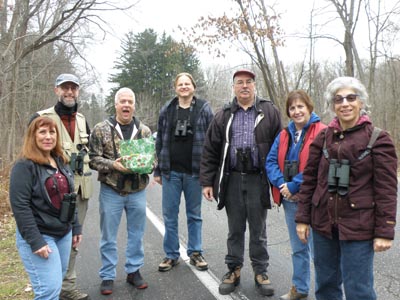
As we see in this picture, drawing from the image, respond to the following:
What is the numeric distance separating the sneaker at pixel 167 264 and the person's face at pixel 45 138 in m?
2.31

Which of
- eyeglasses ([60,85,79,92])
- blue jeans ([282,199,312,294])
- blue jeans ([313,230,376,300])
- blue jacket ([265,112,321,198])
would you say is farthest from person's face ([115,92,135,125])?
blue jeans ([313,230,376,300])

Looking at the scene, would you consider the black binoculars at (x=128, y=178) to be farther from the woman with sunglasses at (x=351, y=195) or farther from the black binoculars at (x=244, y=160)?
the woman with sunglasses at (x=351, y=195)

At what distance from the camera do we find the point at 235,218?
413 centimetres

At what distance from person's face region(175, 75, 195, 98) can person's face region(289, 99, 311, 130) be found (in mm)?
1467

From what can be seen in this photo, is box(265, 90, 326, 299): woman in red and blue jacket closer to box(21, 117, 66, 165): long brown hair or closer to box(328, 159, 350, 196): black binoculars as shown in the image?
box(328, 159, 350, 196): black binoculars

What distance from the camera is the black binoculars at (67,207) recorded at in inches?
117

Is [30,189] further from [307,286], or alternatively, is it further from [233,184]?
[307,286]

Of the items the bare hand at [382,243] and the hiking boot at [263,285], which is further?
the hiking boot at [263,285]

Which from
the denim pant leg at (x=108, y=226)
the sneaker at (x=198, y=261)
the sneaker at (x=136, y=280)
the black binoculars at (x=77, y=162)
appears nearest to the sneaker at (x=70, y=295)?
the denim pant leg at (x=108, y=226)

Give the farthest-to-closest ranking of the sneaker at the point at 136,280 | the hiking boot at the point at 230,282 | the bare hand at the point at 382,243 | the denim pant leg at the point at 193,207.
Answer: the denim pant leg at the point at 193,207 → the sneaker at the point at 136,280 → the hiking boot at the point at 230,282 → the bare hand at the point at 382,243

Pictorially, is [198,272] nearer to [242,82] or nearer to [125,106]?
[125,106]

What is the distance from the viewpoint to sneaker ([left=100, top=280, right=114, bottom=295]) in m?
4.04

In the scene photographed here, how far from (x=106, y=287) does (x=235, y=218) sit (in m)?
1.64

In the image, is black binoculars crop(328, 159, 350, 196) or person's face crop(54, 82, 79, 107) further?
person's face crop(54, 82, 79, 107)
